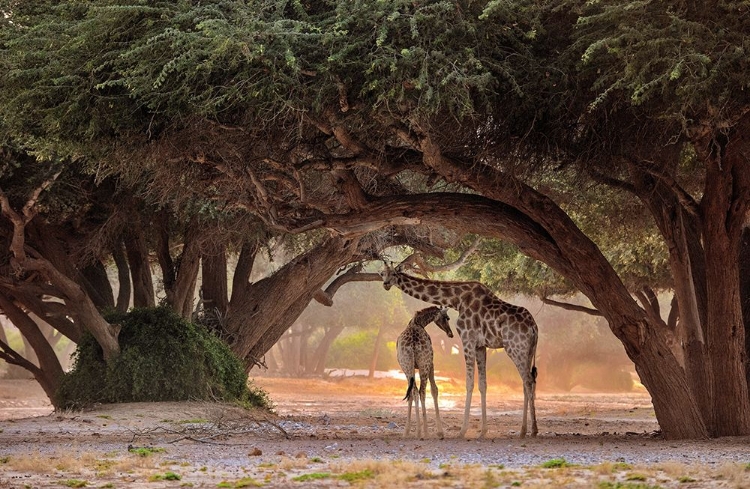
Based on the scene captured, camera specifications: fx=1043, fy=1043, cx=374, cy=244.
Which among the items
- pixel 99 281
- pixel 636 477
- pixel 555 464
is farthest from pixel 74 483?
pixel 99 281

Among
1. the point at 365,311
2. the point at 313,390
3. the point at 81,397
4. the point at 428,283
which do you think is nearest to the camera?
the point at 428,283

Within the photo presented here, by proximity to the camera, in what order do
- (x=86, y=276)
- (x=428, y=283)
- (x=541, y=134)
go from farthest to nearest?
(x=86, y=276)
(x=428, y=283)
(x=541, y=134)

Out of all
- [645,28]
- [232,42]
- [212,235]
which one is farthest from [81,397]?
[645,28]

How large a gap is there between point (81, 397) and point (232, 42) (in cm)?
979

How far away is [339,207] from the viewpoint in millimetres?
15273

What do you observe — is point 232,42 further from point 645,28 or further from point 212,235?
point 212,235

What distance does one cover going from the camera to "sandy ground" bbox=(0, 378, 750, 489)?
874 cm

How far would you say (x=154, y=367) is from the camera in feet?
61.5

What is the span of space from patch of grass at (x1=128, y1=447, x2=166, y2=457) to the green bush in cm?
638

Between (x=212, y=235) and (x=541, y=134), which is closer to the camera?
(x=541, y=134)

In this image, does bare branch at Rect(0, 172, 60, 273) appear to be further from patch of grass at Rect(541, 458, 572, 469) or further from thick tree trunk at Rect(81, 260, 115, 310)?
patch of grass at Rect(541, 458, 572, 469)

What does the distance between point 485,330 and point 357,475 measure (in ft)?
18.5

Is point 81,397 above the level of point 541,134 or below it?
below

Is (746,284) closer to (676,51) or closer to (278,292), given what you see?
(676,51)
